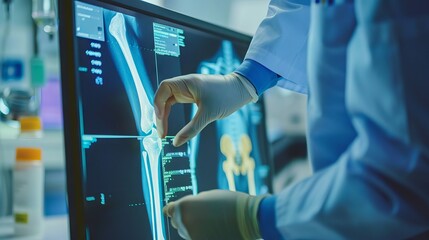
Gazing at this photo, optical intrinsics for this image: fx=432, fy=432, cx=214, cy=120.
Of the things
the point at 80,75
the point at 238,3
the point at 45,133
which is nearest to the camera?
the point at 80,75

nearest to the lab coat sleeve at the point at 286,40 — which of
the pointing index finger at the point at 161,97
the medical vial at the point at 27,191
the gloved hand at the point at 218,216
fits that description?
the pointing index finger at the point at 161,97

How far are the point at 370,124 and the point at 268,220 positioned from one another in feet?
0.67

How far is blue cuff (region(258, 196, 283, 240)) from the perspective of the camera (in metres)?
0.65

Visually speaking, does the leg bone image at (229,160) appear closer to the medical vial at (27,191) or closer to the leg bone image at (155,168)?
the leg bone image at (155,168)

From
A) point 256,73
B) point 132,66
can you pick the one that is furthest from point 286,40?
point 132,66

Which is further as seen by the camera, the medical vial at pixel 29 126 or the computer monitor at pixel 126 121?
the medical vial at pixel 29 126

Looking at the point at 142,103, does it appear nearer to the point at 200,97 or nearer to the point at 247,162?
the point at 200,97

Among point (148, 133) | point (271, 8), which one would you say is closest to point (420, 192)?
point (148, 133)

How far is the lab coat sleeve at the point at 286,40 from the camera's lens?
3.21ft

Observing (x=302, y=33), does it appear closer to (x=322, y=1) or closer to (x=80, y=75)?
(x=322, y=1)

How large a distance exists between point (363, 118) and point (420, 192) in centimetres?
12

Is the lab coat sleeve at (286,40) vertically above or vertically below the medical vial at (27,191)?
above

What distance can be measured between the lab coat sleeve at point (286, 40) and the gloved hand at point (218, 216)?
1.19 ft

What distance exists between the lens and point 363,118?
0.58 m
